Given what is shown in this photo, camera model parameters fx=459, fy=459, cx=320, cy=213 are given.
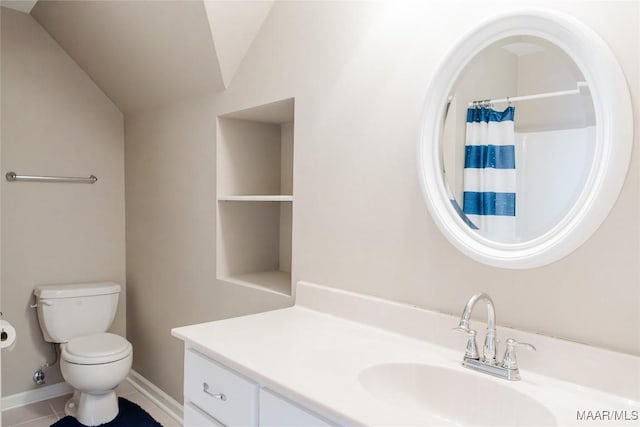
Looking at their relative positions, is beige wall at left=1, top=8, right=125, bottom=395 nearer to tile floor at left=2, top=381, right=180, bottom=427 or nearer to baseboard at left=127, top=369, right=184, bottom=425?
tile floor at left=2, top=381, right=180, bottom=427

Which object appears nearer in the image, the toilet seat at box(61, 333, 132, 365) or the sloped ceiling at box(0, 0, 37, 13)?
the toilet seat at box(61, 333, 132, 365)

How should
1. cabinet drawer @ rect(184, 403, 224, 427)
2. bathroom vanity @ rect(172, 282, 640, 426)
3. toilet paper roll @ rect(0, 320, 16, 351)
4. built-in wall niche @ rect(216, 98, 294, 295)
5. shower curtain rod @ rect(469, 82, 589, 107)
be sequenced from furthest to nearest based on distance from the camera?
built-in wall niche @ rect(216, 98, 294, 295) < toilet paper roll @ rect(0, 320, 16, 351) < cabinet drawer @ rect(184, 403, 224, 427) < shower curtain rod @ rect(469, 82, 589, 107) < bathroom vanity @ rect(172, 282, 640, 426)

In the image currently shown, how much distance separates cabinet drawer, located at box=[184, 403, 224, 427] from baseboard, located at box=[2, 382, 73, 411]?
6.28 ft

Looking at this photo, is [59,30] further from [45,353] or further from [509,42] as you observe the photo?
[509,42]

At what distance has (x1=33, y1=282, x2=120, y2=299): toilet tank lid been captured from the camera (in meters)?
2.63

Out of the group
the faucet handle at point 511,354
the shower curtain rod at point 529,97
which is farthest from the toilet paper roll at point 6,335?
the shower curtain rod at point 529,97

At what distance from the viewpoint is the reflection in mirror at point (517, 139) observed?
1.09 m

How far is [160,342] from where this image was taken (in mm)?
2732

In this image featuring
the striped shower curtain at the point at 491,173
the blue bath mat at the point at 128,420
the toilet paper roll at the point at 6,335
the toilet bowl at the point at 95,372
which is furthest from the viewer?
the blue bath mat at the point at 128,420

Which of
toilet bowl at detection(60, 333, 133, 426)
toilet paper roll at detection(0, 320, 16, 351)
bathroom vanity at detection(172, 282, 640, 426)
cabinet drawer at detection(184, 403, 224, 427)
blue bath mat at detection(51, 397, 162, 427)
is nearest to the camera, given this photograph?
bathroom vanity at detection(172, 282, 640, 426)

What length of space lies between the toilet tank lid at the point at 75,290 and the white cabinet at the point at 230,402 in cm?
162

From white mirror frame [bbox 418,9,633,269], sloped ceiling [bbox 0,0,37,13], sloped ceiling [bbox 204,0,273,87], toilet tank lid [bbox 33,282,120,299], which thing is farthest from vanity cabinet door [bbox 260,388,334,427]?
sloped ceiling [bbox 0,0,37,13]

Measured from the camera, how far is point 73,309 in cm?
268

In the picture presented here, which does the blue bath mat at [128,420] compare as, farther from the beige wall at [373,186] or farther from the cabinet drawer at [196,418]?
the cabinet drawer at [196,418]
